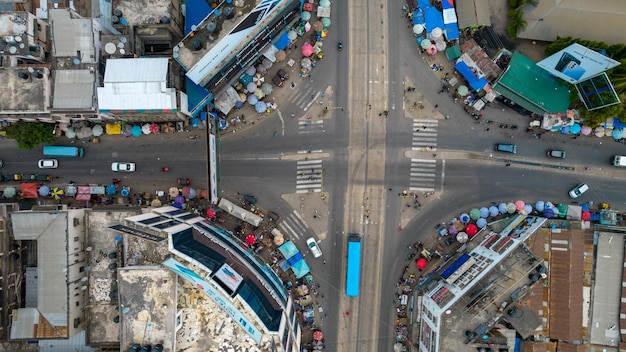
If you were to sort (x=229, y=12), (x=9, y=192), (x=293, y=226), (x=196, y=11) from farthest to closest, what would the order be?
1. (x=293, y=226)
2. (x=9, y=192)
3. (x=196, y=11)
4. (x=229, y=12)

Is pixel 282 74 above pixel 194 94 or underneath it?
above

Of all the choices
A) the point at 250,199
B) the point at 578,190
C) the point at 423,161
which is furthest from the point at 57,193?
the point at 578,190

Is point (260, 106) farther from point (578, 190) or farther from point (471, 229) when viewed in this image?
point (578, 190)

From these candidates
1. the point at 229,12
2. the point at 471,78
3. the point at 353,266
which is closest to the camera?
the point at 229,12

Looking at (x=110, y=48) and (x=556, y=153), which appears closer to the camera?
(x=110, y=48)

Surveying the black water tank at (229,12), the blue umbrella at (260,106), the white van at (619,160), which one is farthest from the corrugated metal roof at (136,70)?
the white van at (619,160)

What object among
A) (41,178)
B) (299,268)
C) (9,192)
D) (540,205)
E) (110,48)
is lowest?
A: (299,268)

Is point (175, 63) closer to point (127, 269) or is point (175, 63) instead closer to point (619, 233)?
point (127, 269)
